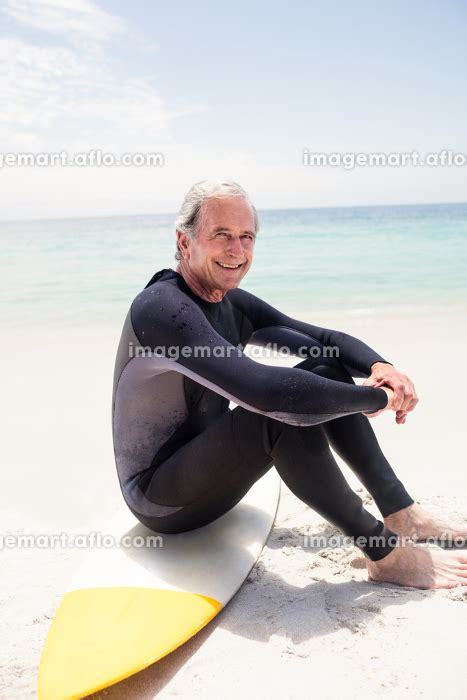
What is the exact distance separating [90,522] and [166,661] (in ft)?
3.64

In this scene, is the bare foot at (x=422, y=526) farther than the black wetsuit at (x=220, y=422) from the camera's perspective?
Yes

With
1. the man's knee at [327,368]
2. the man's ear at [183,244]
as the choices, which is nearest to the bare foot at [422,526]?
the man's knee at [327,368]

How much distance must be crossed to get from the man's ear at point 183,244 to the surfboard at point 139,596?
96 centimetres

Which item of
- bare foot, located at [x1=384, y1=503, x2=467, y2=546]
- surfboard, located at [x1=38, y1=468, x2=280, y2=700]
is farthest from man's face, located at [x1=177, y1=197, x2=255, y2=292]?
bare foot, located at [x1=384, y1=503, x2=467, y2=546]

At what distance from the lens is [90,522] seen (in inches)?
107

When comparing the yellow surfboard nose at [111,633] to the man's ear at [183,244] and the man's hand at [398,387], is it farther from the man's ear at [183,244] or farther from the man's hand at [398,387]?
the man's ear at [183,244]

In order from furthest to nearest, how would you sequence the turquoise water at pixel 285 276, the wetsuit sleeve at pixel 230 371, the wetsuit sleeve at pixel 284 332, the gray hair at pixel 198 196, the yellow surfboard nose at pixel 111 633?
the turquoise water at pixel 285 276
the wetsuit sleeve at pixel 284 332
the gray hair at pixel 198 196
the wetsuit sleeve at pixel 230 371
the yellow surfboard nose at pixel 111 633

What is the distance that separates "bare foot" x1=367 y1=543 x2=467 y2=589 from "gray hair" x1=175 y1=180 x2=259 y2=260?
118 centimetres

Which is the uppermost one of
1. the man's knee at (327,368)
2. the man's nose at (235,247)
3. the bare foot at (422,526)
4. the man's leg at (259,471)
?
the man's nose at (235,247)

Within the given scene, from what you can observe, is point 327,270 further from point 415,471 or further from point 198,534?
point 198,534

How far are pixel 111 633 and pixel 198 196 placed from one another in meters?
1.28

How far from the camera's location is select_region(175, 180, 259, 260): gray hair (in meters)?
1.90

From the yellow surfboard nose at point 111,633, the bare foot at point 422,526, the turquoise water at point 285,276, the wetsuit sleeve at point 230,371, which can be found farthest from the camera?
the turquoise water at point 285,276

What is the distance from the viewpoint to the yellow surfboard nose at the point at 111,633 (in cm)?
154
